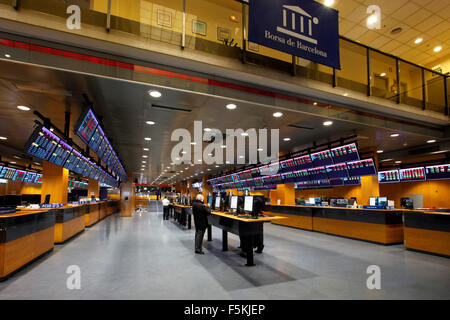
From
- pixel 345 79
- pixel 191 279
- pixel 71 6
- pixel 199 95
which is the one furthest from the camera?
pixel 345 79

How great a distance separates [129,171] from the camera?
63.6 feet

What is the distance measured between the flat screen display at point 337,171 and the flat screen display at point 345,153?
80cm

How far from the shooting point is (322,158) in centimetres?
854

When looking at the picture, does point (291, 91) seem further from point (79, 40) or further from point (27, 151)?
point (27, 151)

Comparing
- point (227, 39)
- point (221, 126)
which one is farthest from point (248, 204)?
point (227, 39)

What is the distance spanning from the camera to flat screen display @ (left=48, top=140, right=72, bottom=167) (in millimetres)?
6334

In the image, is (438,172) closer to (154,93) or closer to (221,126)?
(221,126)

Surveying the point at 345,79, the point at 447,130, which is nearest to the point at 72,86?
the point at 345,79

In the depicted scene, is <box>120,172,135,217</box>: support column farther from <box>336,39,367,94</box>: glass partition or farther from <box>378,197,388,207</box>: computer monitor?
<box>336,39,367,94</box>: glass partition

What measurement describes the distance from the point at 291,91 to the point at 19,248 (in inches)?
236

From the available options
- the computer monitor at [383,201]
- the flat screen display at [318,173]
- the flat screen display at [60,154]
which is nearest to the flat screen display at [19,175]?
the flat screen display at [60,154]

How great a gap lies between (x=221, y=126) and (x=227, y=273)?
13.7ft

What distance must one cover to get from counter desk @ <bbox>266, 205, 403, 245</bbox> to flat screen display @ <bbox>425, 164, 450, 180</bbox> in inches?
147

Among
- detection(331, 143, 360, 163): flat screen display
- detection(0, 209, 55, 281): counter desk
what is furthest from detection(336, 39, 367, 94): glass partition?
detection(0, 209, 55, 281): counter desk
